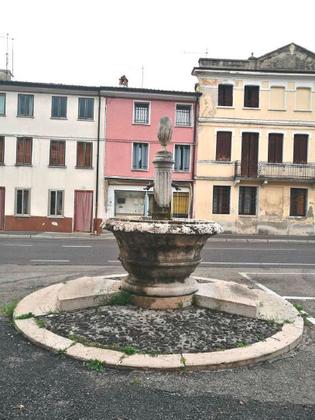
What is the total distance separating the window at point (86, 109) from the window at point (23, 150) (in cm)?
378

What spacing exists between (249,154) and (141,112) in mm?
7929

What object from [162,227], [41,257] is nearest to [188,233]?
[162,227]

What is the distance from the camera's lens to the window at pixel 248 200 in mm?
26906

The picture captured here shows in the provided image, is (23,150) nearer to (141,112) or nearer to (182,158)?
(141,112)

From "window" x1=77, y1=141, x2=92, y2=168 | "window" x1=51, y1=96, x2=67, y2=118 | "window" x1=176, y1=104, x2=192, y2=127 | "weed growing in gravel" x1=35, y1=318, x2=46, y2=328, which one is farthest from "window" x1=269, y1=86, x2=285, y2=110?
"weed growing in gravel" x1=35, y1=318, x2=46, y2=328

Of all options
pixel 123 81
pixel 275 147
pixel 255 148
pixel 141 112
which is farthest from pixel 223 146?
pixel 123 81

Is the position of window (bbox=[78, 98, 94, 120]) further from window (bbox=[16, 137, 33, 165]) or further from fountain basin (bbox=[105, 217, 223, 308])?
fountain basin (bbox=[105, 217, 223, 308])

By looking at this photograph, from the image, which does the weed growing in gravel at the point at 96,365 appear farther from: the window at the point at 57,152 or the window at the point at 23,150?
the window at the point at 23,150

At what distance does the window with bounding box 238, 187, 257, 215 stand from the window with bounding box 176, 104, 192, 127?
19.5 feet

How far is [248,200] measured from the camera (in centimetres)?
2694

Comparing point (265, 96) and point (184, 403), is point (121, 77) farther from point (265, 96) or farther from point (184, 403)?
point (184, 403)

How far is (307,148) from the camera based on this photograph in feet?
88.8

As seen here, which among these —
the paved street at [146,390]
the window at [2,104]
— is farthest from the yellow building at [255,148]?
the paved street at [146,390]

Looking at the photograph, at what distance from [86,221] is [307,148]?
15.9 meters
